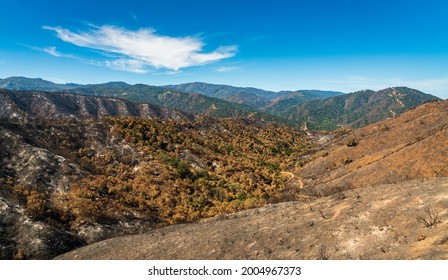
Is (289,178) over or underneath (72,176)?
underneath

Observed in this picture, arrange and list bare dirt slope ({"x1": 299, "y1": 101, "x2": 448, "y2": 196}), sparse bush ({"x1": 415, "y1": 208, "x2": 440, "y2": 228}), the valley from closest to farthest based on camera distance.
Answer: sparse bush ({"x1": 415, "y1": 208, "x2": 440, "y2": 228}), the valley, bare dirt slope ({"x1": 299, "y1": 101, "x2": 448, "y2": 196})

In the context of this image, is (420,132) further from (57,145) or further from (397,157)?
(57,145)

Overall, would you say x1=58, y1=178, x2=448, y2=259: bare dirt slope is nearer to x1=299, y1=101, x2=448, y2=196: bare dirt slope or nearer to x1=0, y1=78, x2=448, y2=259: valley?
x1=0, y1=78, x2=448, y2=259: valley

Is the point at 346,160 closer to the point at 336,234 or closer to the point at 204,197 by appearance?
the point at 204,197

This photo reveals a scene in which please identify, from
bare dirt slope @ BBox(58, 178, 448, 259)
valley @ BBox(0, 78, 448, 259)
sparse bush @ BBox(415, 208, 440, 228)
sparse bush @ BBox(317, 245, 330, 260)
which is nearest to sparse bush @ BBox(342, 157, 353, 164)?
valley @ BBox(0, 78, 448, 259)

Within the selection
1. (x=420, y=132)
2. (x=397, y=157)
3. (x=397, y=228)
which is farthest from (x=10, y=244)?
(x=420, y=132)

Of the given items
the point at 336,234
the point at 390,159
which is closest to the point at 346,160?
the point at 390,159

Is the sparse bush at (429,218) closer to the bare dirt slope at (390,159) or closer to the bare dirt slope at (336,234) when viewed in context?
the bare dirt slope at (336,234)

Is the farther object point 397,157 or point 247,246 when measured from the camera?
point 397,157
